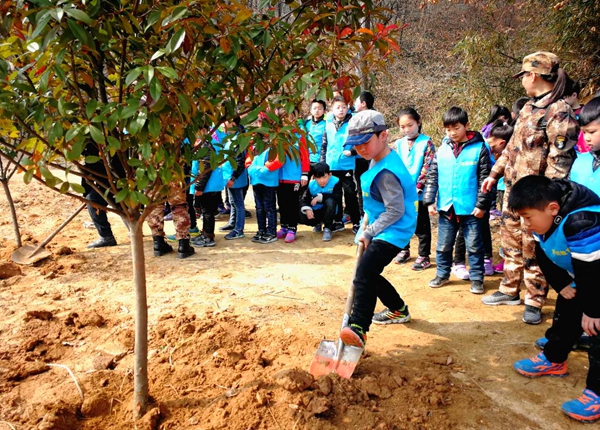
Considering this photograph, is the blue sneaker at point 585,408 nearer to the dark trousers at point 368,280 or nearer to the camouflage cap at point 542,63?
the dark trousers at point 368,280

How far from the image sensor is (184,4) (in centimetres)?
155

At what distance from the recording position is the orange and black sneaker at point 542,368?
9.10 feet

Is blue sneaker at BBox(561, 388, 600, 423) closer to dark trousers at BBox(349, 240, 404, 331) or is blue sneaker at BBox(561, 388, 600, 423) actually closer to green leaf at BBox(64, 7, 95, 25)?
Result: dark trousers at BBox(349, 240, 404, 331)

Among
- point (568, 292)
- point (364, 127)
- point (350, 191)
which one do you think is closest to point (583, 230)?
point (568, 292)

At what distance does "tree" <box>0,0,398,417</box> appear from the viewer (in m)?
1.57

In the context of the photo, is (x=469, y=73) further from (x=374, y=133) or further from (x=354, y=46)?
(x=354, y=46)

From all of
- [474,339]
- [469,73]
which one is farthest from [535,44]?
[474,339]

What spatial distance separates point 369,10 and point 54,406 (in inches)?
109

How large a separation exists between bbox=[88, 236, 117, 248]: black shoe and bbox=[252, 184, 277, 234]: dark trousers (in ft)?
6.68

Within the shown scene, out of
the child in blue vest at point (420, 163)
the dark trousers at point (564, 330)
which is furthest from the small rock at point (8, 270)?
the dark trousers at point (564, 330)

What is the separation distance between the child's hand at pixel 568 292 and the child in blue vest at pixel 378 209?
995 millimetres

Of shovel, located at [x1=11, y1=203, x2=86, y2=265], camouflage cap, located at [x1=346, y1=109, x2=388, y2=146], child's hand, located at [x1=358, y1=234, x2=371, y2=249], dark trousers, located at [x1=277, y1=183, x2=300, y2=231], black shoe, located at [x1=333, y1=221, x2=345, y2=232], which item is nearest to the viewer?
camouflage cap, located at [x1=346, y1=109, x2=388, y2=146]

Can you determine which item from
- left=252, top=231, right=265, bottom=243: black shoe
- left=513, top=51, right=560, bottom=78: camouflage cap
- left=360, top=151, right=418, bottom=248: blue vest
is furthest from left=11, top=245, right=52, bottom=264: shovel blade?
left=513, top=51, right=560, bottom=78: camouflage cap

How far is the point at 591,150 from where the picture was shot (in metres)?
2.89
